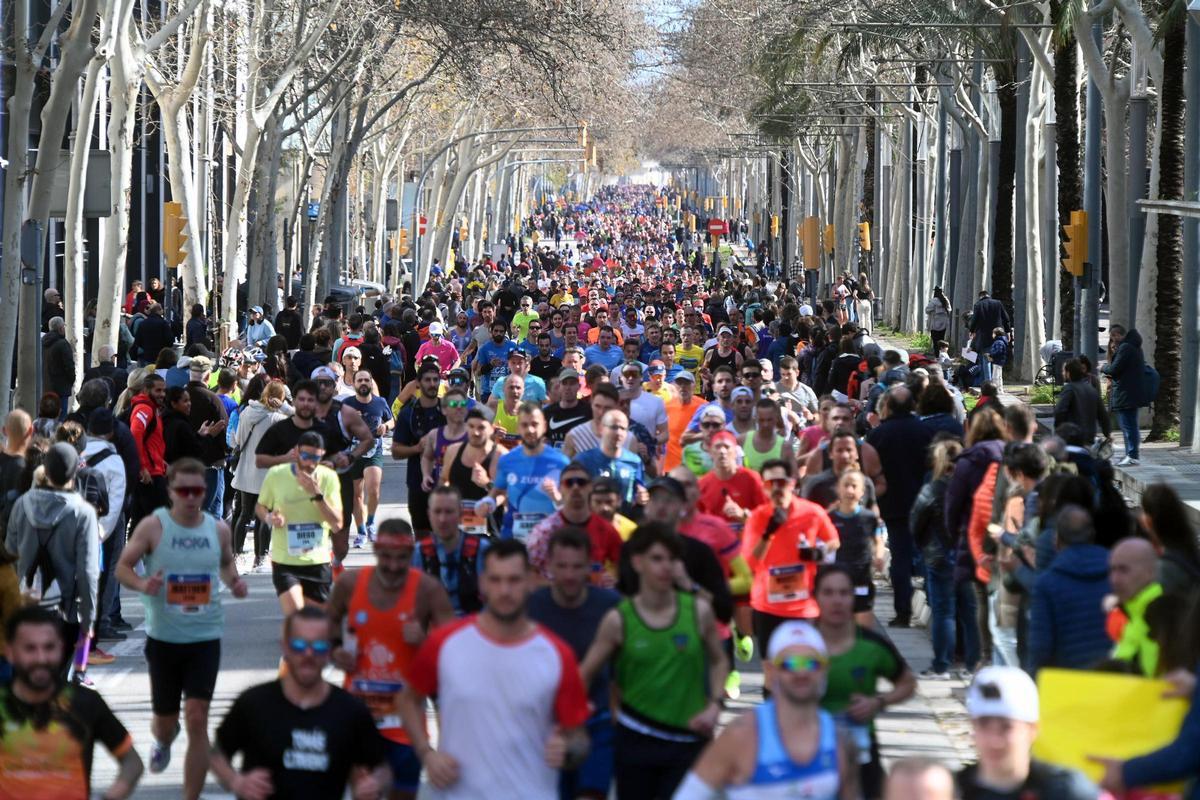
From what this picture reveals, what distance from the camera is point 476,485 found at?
1298 centimetres

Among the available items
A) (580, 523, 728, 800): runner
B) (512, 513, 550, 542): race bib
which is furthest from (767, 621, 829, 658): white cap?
(512, 513, 550, 542): race bib

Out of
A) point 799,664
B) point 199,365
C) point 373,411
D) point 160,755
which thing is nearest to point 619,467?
point 160,755

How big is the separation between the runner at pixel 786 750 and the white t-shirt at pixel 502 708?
787 mm

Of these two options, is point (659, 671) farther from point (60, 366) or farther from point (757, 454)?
point (60, 366)

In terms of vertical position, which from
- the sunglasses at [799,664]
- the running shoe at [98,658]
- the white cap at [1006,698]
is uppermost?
the sunglasses at [799,664]

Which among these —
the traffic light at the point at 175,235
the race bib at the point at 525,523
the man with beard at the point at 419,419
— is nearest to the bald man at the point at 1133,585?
the race bib at the point at 525,523

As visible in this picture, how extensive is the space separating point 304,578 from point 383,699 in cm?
363

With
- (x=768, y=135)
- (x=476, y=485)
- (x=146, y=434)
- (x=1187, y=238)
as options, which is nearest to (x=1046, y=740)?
(x=476, y=485)

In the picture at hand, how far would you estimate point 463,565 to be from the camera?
10.3m

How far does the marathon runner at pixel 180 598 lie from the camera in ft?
32.1

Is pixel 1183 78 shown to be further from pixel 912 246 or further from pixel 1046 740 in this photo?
pixel 912 246

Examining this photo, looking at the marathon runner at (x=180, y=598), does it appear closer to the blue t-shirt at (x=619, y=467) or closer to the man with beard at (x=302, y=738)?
the man with beard at (x=302, y=738)

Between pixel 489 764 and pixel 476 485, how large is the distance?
601cm

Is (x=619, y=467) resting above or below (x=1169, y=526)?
below
